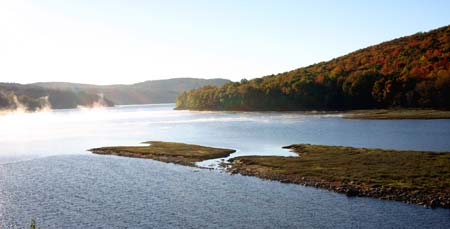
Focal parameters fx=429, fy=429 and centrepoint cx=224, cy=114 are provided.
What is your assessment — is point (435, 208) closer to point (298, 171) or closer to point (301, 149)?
point (298, 171)

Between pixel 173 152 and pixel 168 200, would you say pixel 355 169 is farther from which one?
pixel 173 152

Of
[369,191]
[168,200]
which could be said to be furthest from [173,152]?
[369,191]

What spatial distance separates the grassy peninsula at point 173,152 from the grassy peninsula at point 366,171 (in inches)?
354

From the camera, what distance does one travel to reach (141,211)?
43.6 metres

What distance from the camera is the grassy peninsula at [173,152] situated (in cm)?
7612

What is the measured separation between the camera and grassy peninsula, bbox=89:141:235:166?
7612cm

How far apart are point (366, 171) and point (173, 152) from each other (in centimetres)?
4010

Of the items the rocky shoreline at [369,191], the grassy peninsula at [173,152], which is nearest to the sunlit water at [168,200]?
the rocky shoreline at [369,191]

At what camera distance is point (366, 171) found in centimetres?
5500

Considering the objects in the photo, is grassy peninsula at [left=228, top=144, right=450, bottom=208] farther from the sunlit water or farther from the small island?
the sunlit water

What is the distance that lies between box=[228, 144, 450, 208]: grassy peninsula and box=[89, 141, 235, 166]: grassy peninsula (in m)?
8.98

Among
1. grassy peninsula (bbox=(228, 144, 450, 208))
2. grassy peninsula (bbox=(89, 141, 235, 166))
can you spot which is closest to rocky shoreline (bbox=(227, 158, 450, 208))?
grassy peninsula (bbox=(228, 144, 450, 208))

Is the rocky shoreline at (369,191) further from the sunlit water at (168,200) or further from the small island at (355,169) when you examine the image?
the sunlit water at (168,200)

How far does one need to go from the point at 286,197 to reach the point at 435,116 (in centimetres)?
11014
